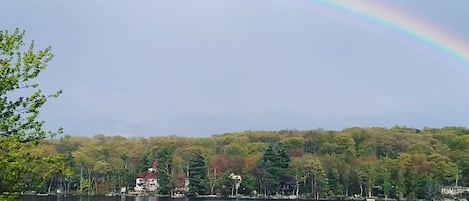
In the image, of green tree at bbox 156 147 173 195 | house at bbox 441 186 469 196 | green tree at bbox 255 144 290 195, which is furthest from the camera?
green tree at bbox 156 147 173 195

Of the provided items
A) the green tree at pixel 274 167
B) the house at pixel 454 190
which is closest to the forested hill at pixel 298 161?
the green tree at pixel 274 167

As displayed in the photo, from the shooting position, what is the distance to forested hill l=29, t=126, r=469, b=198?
8738 centimetres

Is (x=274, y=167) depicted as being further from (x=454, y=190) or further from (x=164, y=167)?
(x=454, y=190)

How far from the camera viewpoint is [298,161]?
308ft

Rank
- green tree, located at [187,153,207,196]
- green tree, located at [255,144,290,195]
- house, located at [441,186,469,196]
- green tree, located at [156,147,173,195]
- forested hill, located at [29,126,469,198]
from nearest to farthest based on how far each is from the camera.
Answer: house, located at [441,186,469,196] → forested hill, located at [29,126,469,198] → green tree, located at [255,144,290,195] → green tree, located at [187,153,207,196] → green tree, located at [156,147,173,195]

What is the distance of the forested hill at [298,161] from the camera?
87375 millimetres

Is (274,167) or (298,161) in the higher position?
(298,161)

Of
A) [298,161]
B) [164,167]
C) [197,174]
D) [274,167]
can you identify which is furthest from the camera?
[164,167]

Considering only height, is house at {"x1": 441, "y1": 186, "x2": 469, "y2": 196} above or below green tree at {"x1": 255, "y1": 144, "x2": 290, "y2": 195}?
below

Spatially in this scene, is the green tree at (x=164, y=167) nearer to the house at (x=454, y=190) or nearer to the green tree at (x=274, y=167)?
the green tree at (x=274, y=167)

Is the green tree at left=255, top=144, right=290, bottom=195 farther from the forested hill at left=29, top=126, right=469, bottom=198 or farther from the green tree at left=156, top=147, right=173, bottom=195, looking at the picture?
the green tree at left=156, top=147, right=173, bottom=195

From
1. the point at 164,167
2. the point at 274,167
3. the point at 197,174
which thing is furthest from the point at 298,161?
the point at 164,167

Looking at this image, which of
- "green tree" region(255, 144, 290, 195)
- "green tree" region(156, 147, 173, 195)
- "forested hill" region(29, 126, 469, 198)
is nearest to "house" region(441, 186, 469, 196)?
"forested hill" region(29, 126, 469, 198)

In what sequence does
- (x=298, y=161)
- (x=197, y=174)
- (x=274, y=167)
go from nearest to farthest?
(x=298, y=161) → (x=274, y=167) → (x=197, y=174)
